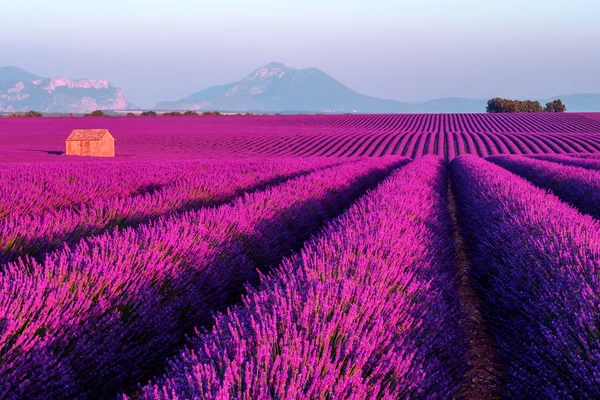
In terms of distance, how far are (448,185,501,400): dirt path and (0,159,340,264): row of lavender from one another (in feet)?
10.9

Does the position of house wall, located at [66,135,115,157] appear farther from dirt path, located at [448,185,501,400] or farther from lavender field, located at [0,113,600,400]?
dirt path, located at [448,185,501,400]

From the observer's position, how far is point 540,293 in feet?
9.27

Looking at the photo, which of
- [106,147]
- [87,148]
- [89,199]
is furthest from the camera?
[106,147]

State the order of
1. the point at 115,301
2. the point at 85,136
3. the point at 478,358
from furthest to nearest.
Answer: the point at 85,136
the point at 478,358
the point at 115,301

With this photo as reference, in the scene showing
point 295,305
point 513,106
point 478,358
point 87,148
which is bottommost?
point 478,358

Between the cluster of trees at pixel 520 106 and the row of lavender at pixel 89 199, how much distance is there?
219 feet

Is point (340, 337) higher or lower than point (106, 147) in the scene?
higher

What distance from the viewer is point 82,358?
239 centimetres

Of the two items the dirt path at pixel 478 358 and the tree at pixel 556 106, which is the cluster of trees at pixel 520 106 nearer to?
the tree at pixel 556 106

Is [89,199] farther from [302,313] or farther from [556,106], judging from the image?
[556,106]

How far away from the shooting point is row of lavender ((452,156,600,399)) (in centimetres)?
211

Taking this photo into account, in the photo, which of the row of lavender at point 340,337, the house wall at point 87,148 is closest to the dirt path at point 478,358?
the row of lavender at point 340,337

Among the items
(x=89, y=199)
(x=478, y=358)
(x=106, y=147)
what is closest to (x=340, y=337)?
(x=478, y=358)

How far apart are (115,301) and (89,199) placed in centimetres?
421
